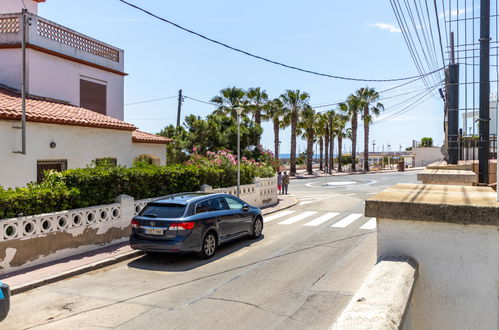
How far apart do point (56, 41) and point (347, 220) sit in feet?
48.8

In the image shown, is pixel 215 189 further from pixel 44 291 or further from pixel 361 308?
pixel 361 308

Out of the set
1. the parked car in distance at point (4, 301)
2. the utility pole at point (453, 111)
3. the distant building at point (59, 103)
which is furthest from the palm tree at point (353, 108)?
the parked car in distance at point (4, 301)

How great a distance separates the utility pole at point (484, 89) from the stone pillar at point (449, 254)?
244 inches

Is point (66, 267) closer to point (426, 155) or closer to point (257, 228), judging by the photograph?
point (257, 228)

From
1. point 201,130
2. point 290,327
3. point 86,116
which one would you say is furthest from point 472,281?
point 201,130

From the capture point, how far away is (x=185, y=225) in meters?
9.01

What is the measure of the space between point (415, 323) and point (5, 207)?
8.72 metres

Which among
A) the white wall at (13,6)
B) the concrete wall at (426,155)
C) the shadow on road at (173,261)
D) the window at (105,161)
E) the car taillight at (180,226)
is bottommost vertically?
the shadow on road at (173,261)

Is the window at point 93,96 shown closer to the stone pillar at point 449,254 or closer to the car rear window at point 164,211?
the car rear window at point 164,211

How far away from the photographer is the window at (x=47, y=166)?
42.2 feet

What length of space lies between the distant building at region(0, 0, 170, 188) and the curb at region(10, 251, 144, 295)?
496cm

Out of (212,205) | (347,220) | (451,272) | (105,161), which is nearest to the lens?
(451,272)

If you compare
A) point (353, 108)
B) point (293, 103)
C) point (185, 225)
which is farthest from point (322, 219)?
point (353, 108)

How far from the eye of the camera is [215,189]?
15.8 metres
